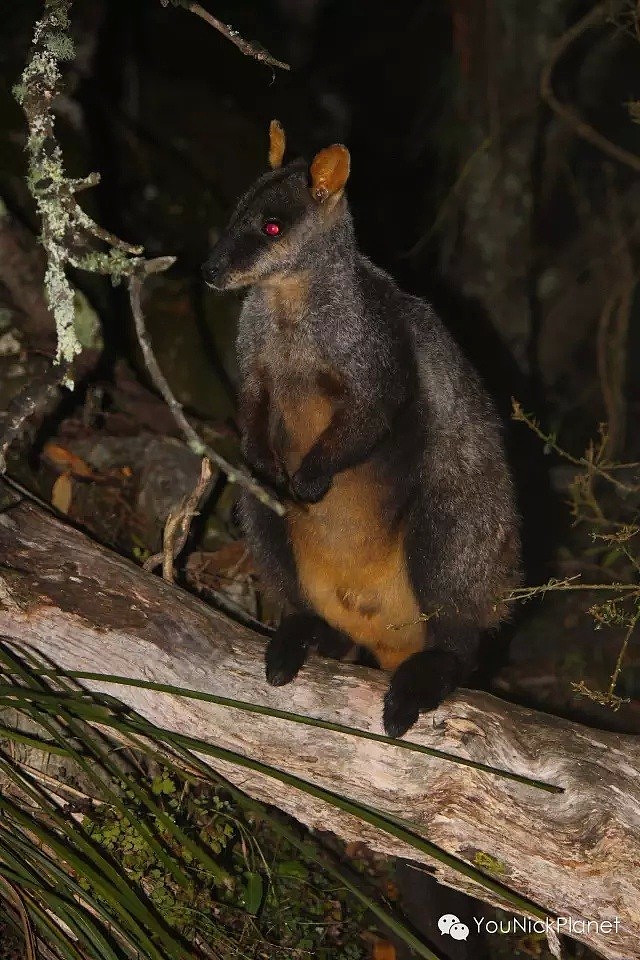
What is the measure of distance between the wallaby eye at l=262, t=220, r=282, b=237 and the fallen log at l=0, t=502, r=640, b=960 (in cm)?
153

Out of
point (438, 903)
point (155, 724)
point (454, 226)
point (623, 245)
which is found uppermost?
point (623, 245)

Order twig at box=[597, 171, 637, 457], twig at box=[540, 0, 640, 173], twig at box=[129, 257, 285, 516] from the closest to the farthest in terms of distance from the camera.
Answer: twig at box=[129, 257, 285, 516], twig at box=[540, 0, 640, 173], twig at box=[597, 171, 637, 457]

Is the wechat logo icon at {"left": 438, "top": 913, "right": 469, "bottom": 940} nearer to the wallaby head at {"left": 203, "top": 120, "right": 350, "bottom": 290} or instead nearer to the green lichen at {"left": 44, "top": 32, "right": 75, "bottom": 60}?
the wallaby head at {"left": 203, "top": 120, "right": 350, "bottom": 290}

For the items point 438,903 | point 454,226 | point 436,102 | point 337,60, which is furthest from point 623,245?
point 438,903

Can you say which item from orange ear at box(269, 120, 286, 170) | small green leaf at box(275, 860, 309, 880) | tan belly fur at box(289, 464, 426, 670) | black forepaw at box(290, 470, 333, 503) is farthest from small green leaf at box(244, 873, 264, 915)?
orange ear at box(269, 120, 286, 170)

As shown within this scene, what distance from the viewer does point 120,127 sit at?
7.04 meters

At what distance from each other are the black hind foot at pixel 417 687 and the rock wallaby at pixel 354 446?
0.01m

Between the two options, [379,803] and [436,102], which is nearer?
[379,803]

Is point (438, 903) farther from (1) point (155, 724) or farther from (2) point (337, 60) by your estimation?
(2) point (337, 60)

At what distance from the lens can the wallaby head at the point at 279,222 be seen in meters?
3.95

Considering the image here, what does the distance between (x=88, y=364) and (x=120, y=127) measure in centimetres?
208

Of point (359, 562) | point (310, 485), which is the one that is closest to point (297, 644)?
point (359, 562)

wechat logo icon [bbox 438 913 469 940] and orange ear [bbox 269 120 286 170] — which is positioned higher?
orange ear [bbox 269 120 286 170]

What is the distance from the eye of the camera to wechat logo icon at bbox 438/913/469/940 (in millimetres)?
4152
